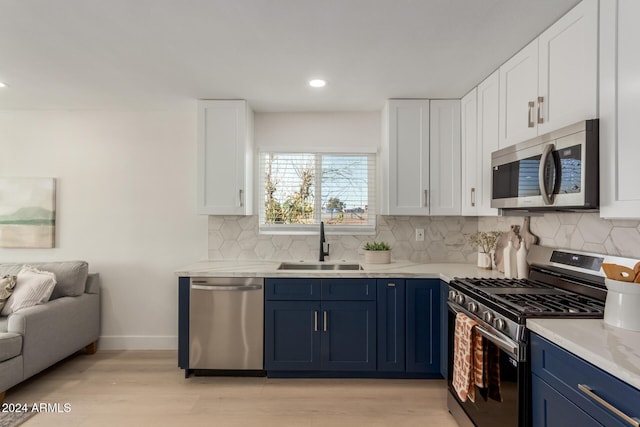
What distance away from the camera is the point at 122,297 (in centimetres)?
367

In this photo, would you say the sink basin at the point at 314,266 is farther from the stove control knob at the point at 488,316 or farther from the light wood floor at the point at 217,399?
the stove control knob at the point at 488,316

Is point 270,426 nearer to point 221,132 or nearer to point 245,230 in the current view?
point 245,230

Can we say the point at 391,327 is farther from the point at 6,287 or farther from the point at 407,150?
the point at 6,287

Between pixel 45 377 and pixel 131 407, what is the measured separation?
41.1 inches

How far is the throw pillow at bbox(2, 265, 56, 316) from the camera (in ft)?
9.66

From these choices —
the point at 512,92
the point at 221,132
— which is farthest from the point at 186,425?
the point at 512,92

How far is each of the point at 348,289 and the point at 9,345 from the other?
2.41 metres

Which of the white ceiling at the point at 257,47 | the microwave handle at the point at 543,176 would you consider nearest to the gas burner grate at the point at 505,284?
the microwave handle at the point at 543,176

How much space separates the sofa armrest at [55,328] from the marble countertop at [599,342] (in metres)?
3.27

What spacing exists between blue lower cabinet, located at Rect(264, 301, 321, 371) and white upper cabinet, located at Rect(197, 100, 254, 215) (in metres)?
0.98

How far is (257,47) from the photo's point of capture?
2.30 meters

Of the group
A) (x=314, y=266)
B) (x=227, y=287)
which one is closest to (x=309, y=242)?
(x=314, y=266)

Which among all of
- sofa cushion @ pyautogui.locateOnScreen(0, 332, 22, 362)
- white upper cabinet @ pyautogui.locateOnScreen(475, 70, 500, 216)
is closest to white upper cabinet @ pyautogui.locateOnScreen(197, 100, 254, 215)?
sofa cushion @ pyautogui.locateOnScreen(0, 332, 22, 362)

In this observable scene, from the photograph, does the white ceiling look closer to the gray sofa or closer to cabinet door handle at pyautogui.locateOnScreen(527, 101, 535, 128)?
cabinet door handle at pyautogui.locateOnScreen(527, 101, 535, 128)
